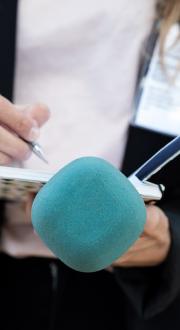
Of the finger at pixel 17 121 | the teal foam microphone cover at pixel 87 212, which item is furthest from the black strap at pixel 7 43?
the teal foam microphone cover at pixel 87 212

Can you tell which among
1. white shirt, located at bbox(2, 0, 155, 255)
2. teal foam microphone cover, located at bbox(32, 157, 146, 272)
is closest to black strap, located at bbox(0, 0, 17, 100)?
white shirt, located at bbox(2, 0, 155, 255)

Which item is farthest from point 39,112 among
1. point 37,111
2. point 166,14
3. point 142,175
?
point 166,14

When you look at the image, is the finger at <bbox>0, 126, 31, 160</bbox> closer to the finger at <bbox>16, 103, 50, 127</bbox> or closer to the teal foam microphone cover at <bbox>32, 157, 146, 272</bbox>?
the finger at <bbox>16, 103, 50, 127</bbox>

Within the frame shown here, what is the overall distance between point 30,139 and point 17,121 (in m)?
0.02

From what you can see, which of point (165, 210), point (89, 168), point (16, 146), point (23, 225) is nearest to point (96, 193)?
point (89, 168)

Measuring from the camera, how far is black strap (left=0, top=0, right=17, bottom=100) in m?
0.56

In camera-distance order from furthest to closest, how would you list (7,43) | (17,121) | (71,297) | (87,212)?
(71,297)
(7,43)
(17,121)
(87,212)

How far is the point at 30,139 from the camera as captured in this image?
44 centimetres

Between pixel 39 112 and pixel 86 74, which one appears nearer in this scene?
pixel 39 112

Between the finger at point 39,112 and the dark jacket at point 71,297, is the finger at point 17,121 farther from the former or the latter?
the dark jacket at point 71,297

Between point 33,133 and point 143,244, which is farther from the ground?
point 33,133

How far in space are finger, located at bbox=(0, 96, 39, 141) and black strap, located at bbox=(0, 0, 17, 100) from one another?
149 millimetres

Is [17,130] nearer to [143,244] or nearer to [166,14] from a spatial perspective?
[143,244]

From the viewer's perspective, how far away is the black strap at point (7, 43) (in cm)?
56
